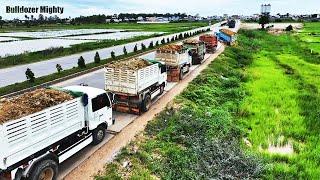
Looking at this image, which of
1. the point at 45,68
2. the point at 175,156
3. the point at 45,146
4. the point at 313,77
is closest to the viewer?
the point at 45,146

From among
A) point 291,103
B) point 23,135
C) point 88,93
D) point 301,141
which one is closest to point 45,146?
point 23,135

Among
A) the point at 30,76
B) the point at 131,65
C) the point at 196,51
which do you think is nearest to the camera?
the point at 131,65

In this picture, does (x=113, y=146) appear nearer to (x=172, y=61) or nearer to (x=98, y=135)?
(x=98, y=135)

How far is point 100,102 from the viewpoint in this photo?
13.2 meters

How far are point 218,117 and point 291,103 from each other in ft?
19.1

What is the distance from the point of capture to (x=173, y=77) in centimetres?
2528

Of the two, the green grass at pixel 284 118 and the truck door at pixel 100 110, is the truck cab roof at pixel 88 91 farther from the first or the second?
the green grass at pixel 284 118

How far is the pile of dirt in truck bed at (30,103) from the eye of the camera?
9.83 metres

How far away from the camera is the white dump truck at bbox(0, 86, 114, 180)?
9125 millimetres

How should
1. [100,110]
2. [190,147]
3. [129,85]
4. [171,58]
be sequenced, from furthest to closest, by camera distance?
[171,58] → [129,85] → [190,147] → [100,110]

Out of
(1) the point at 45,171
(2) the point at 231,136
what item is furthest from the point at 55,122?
(2) the point at 231,136

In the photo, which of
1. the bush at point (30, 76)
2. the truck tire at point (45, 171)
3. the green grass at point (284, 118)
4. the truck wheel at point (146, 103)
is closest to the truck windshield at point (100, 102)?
the truck tire at point (45, 171)

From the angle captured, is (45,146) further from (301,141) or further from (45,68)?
(45,68)

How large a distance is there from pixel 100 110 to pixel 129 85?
3.72 metres
